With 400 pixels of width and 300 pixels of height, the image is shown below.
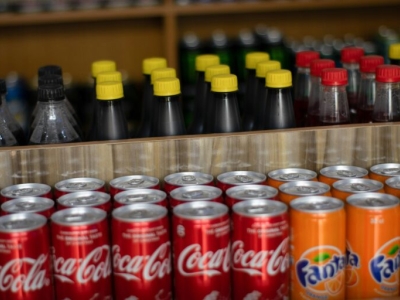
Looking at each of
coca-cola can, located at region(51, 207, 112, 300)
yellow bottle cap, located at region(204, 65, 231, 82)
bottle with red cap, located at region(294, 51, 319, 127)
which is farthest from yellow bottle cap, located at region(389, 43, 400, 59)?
coca-cola can, located at region(51, 207, 112, 300)

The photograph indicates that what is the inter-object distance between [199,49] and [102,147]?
4.51 feet

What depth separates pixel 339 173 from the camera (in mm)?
1334

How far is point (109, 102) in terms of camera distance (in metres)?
1.46

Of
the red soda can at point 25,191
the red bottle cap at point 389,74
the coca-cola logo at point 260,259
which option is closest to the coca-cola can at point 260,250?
the coca-cola logo at point 260,259

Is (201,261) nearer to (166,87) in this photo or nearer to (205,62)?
(166,87)

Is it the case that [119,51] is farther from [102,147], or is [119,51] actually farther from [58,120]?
[102,147]

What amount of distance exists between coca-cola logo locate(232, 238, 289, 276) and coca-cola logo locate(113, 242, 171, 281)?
0.12 meters

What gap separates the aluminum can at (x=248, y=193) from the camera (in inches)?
46.1

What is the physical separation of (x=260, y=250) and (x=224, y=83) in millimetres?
455

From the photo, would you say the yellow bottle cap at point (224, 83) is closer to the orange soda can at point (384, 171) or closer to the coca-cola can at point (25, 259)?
the orange soda can at point (384, 171)

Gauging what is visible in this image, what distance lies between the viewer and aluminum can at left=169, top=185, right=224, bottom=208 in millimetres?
1169

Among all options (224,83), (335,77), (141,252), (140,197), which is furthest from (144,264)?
(335,77)

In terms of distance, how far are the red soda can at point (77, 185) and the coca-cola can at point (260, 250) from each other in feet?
0.92

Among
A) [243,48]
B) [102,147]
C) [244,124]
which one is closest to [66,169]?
[102,147]
